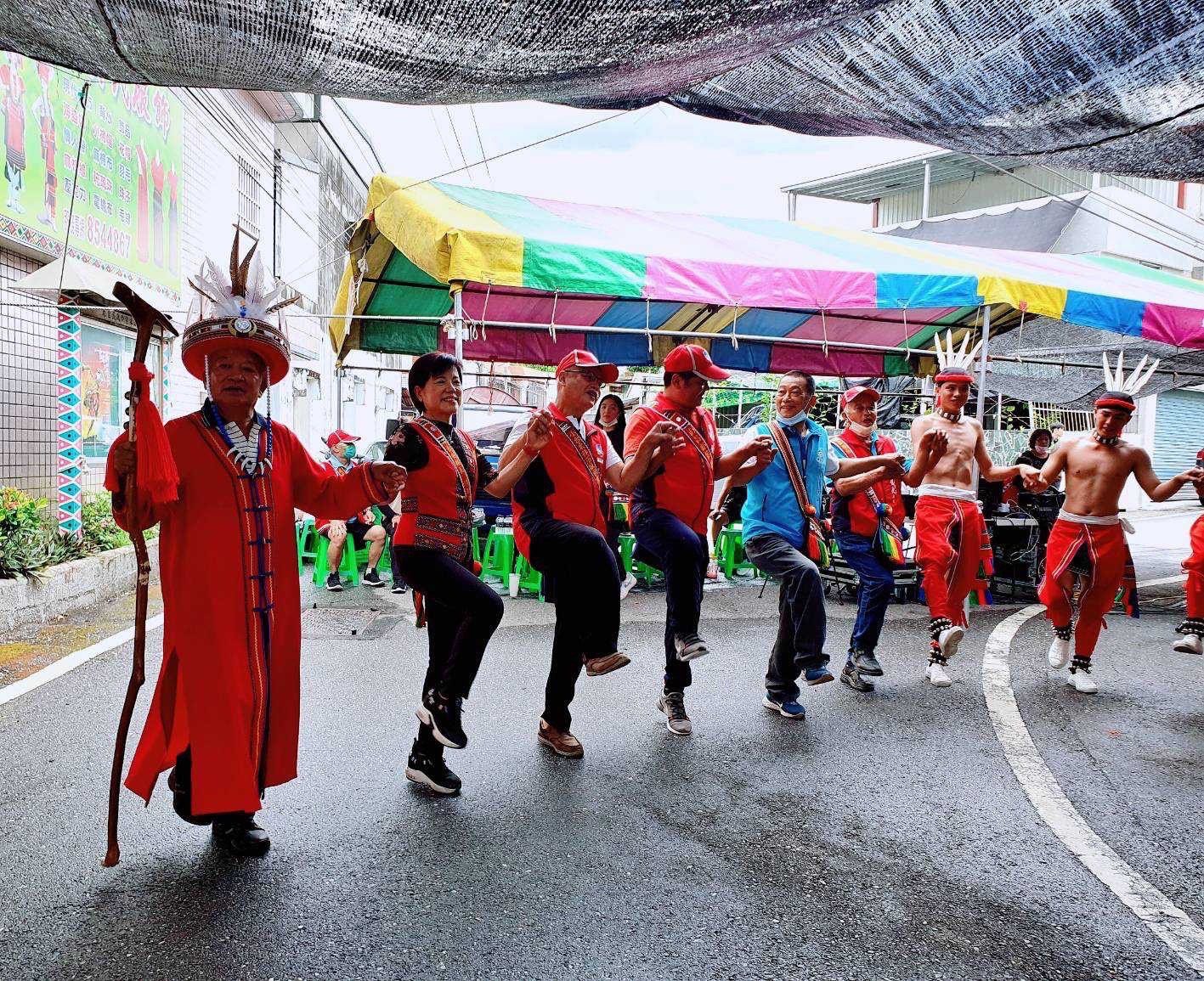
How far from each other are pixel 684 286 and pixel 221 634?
21.0 feet

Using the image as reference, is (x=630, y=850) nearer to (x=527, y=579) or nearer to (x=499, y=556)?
(x=527, y=579)

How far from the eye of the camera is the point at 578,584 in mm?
4168

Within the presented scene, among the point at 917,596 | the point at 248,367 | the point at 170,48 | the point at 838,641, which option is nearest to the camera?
the point at 170,48

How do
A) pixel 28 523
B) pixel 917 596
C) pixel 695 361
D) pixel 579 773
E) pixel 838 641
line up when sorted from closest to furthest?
pixel 579 773 → pixel 695 361 → pixel 838 641 → pixel 28 523 → pixel 917 596

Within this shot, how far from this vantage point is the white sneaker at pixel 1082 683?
5723mm

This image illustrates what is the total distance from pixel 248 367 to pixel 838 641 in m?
5.30

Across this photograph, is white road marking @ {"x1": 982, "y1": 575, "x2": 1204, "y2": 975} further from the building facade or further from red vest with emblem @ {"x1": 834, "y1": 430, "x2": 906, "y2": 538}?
the building facade

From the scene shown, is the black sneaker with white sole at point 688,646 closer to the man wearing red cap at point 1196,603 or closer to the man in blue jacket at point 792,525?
the man in blue jacket at point 792,525

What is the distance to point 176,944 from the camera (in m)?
2.57

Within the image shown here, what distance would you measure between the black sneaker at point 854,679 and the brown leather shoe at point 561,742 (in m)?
2.12

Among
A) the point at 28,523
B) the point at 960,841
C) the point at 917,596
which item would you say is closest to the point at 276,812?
the point at 960,841

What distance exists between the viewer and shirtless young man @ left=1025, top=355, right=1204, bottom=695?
585 centimetres

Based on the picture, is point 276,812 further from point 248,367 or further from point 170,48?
point 170,48

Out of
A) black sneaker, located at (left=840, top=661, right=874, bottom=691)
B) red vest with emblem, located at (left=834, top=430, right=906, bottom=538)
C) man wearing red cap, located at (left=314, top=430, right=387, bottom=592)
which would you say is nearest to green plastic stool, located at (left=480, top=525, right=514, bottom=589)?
man wearing red cap, located at (left=314, top=430, right=387, bottom=592)
